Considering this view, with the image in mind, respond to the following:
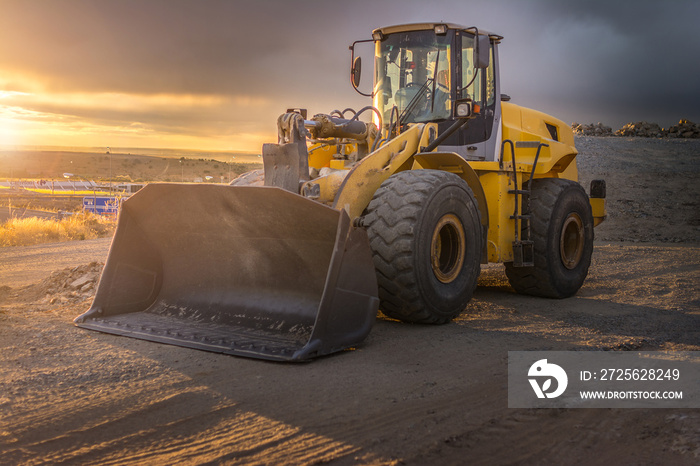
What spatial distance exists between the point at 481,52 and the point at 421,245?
8.01ft

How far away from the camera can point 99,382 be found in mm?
4473

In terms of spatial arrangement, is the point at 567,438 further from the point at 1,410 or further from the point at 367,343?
the point at 1,410

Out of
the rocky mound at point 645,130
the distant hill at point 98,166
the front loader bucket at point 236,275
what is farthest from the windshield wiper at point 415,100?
the distant hill at point 98,166

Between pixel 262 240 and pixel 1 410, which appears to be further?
pixel 262 240

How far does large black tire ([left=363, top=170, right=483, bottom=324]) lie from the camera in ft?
18.9

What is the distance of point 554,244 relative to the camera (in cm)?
845

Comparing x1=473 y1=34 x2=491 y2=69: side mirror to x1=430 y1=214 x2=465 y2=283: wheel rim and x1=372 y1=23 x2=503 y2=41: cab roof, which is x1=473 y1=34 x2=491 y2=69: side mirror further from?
x1=430 y1=214 x2=465 y2=283: wheel rim

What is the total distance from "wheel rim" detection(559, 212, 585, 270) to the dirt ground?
66.7 inches

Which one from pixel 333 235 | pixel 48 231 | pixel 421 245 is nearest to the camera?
pixel 333 235

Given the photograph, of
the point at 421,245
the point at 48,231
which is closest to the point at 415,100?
the point at 421,245

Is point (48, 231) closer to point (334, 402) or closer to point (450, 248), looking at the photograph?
point (450, 248)

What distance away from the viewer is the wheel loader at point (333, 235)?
17.4 feet

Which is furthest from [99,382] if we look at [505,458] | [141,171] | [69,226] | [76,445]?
[141,171]

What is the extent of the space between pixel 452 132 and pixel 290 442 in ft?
15.7
